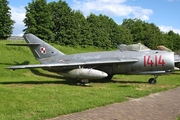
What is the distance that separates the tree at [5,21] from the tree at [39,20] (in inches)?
114

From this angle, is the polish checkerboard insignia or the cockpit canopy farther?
the polish checkerboard insignia

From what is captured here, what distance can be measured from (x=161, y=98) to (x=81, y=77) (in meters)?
4.88

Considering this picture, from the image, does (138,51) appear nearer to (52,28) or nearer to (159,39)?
(52,28)

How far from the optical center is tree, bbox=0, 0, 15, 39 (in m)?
31.1

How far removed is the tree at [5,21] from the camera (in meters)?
31.1

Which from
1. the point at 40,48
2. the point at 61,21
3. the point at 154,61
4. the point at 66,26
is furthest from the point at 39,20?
the point at 154,61

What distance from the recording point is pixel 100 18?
196 ft

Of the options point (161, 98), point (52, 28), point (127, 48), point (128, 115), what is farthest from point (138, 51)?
point (52, 28)

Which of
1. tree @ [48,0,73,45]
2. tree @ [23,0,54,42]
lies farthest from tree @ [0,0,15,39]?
tree @ [48,0,73,45]

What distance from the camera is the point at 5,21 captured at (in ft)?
104

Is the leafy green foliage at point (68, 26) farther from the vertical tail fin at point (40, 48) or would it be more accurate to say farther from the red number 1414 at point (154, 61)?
the red number 1414 at point (154, 61)

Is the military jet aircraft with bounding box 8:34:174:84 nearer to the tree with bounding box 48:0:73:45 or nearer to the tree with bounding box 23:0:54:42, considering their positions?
the tree with bounding box 23:0:54:42

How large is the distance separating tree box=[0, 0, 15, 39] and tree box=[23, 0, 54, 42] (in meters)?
2.89

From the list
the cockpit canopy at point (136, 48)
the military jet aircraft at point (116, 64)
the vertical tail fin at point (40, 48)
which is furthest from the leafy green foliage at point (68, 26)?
the military jet aircraft at point (116, 64)
